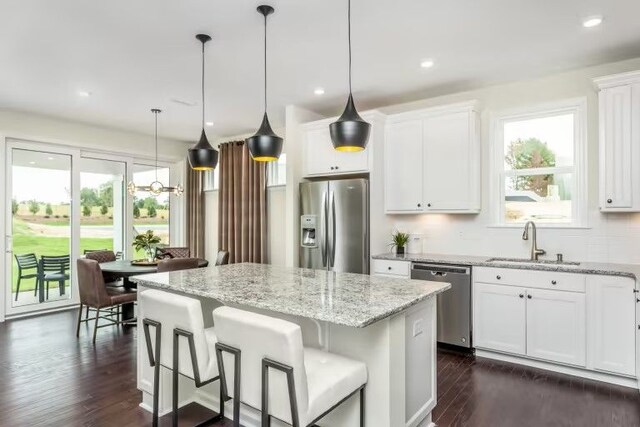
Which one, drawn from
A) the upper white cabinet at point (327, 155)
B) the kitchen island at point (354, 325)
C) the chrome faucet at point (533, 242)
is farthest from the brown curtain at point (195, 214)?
the chrome faucet at point (533, 242)

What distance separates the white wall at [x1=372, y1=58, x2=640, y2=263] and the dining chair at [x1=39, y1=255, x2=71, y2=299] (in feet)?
15.4

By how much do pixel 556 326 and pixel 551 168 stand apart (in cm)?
160

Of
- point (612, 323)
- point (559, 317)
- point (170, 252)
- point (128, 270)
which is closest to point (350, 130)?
point (559, 317)

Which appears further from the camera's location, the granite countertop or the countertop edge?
the granite countertop

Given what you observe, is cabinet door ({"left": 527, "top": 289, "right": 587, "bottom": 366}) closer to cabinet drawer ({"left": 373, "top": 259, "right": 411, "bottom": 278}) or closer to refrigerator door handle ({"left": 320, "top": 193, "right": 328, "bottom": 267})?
cabinet drawer ({"left": 373, "top": 259, "right": 411, "bottom": 278})

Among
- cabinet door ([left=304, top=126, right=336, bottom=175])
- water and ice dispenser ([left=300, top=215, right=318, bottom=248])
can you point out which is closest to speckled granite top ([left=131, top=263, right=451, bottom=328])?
water and ice dispenser ([left=300, top=215, right=318, bottom=248])

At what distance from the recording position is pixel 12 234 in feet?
17.3

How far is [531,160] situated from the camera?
412cm

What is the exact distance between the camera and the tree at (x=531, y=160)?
4.03 m

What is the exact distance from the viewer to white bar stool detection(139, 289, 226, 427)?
6.73ft

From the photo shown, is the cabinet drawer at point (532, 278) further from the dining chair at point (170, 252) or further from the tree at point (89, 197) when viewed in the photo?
the tree at point (89, 197)

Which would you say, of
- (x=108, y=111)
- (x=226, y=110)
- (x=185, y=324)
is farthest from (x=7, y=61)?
(x=185, y=324)

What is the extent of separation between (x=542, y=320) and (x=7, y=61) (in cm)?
534

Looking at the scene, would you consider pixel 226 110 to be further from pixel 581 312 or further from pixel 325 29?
pixel 581 312
